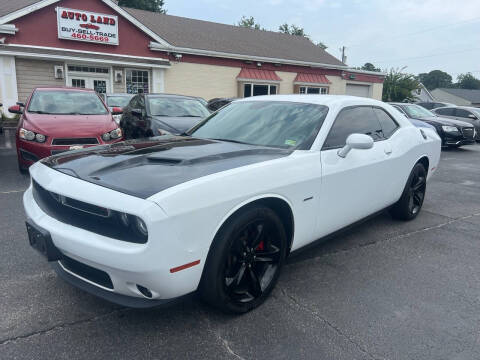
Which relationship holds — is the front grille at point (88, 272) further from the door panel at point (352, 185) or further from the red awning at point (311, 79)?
the red awning at point (311, 79)

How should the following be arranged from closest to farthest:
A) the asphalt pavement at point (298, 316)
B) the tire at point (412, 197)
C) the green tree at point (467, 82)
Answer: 1. the asphalt pavement at point (298, 316)
2. the tire at point (412, 197)
3. the green tree at point (467, 82)

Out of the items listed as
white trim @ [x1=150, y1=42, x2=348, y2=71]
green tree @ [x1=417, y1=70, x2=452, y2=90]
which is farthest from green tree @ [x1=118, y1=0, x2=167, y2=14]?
green tree @ [x1=417, y1=70, x2=452, y2=90]

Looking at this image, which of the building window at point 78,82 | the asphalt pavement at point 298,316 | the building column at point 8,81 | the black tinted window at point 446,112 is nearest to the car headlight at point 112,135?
the asphalt pavement at point 298,316

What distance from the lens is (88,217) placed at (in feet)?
7.38

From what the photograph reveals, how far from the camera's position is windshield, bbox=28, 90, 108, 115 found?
7105 mm

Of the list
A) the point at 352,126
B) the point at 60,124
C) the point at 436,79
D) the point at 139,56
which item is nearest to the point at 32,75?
the point at 139,56

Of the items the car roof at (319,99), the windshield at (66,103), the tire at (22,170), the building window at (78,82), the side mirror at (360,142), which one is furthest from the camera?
the building window at (78,82)

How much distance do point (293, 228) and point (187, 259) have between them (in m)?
1.01

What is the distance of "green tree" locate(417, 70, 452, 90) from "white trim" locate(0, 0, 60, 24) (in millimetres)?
115726

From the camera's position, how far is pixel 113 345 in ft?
7.49

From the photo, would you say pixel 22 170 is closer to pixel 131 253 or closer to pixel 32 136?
pixel 32 136

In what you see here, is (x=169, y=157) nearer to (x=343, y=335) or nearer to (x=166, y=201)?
(x=166, y=201)

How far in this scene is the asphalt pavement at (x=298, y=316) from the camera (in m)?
2.29

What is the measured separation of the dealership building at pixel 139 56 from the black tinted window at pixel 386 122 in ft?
47.7
